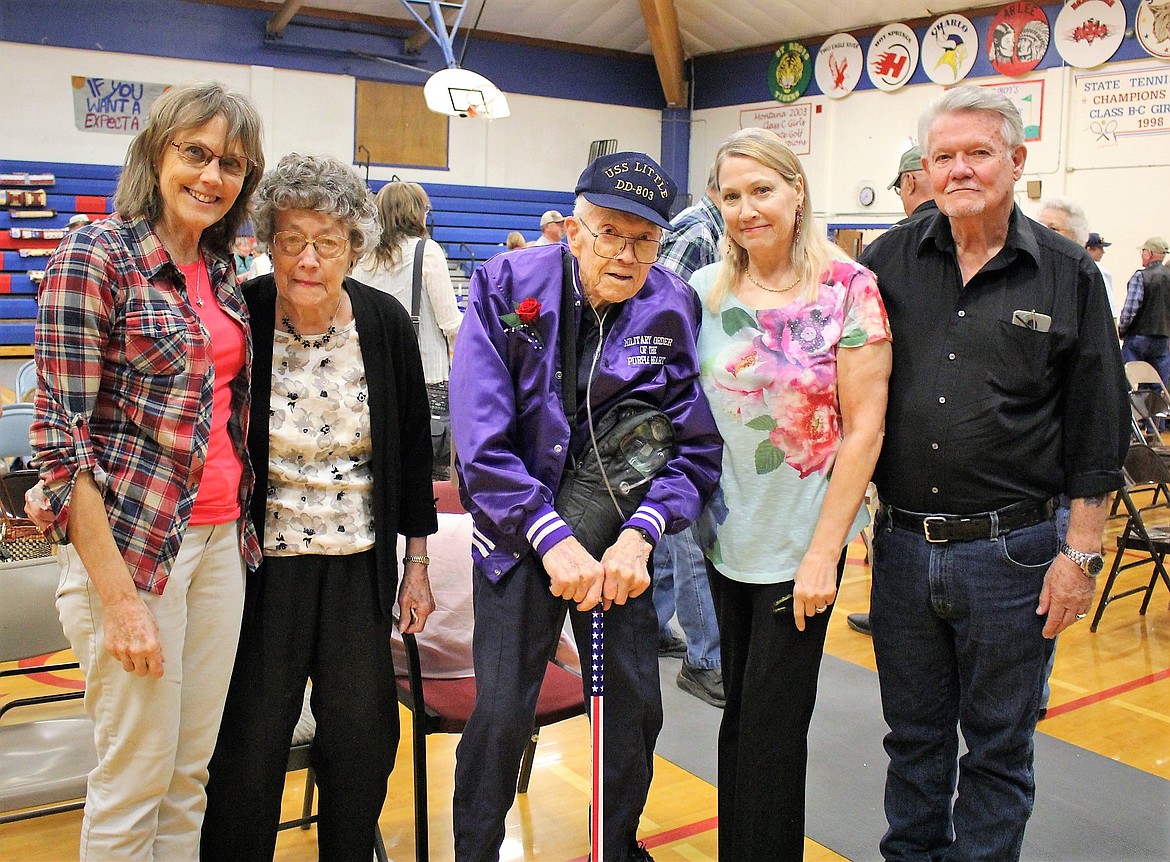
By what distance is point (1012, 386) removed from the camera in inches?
83.5

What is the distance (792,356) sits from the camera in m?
A: 2.13

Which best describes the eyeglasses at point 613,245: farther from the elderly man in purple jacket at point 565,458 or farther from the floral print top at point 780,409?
the floral print top at point 780,409

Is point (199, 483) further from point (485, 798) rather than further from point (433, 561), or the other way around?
point (433, 561)

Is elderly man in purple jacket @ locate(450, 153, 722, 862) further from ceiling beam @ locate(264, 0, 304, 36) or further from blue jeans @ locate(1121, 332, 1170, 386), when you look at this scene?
ceiling beam @ locate(264, 0, 304, 36)

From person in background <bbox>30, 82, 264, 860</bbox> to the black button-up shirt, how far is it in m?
1.36

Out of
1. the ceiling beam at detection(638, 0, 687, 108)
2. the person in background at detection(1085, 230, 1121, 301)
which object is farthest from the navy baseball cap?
the ceiling beam at detection(638, 0, 687, 108)

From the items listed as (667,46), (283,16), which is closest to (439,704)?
(283,16)

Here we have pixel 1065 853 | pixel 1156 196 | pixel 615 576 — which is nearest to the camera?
pixel 615 576

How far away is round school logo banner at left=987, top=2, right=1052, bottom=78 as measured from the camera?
420 inches

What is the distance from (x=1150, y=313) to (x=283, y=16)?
30.9 ft

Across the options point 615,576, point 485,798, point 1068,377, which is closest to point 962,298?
point 1068,377

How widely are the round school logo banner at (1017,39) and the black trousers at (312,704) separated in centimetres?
1079

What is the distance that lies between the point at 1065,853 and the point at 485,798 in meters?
1.63

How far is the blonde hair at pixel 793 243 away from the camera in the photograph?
7.01 feet
